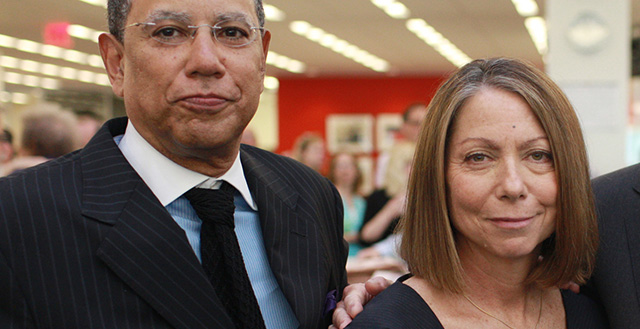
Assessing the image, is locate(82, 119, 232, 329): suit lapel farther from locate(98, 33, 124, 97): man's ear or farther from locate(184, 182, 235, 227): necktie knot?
locate(98, 33, 124, 97): man's ear

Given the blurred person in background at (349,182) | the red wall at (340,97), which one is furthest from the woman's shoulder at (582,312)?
the red wall at (340,97)

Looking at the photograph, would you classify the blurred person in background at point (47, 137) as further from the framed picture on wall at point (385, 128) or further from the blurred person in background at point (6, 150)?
the framed picture on wall at point (385, 128)

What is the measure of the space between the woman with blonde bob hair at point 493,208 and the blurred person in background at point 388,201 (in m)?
3.05

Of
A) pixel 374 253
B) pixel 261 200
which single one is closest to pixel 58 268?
pixel 261 200

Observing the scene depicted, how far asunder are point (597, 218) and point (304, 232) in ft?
2.32

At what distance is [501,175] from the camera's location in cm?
134

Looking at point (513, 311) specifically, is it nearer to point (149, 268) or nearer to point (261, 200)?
point (261, 200)

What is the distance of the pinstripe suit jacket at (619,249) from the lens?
1.52m

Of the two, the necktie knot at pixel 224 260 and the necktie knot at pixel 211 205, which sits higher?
the necktie knot at pixel 211 205

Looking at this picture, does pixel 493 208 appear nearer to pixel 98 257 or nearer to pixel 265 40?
pixel 265 40

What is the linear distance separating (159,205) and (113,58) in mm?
376

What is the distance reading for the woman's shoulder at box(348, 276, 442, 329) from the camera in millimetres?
1327

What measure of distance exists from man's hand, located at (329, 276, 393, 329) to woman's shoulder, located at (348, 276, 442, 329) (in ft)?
0.17

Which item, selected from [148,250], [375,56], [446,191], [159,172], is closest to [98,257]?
[148,250]
